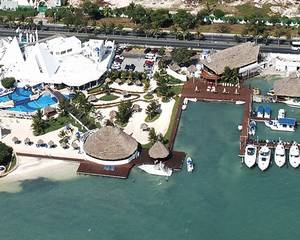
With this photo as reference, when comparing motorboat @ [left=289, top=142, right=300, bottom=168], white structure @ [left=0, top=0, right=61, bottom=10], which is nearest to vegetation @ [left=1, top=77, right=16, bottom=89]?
white structure @ [left=0, top=0, right=61, bottom=10]

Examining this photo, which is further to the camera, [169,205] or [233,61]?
[233,61]

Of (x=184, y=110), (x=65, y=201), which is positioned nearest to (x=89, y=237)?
(x=65, y=201)

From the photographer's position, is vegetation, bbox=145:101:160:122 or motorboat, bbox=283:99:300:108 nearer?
vegetation, bbox=145:101:160:122

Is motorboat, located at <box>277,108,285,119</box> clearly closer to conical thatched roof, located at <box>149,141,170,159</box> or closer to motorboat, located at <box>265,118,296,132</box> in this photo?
motorboat, located at <box>265,118,296,132</box>

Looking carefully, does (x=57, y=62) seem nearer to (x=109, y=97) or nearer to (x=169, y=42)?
(x=109, y=97)

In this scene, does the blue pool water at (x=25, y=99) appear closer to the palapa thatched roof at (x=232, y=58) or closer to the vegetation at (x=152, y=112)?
the vegetation at (x=152, y=112)

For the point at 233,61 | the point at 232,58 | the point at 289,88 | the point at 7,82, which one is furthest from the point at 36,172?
the point at 289,88

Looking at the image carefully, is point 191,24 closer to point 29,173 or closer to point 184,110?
point 184,110
